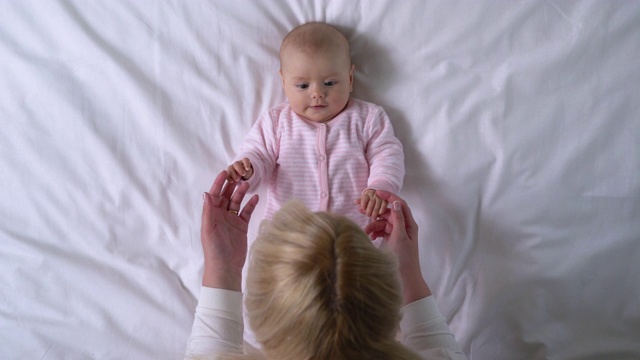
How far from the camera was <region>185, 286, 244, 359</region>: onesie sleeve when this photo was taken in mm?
986

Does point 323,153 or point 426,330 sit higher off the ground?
point 323,153

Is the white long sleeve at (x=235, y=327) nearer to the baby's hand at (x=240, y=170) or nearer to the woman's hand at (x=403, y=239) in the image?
the woman's hand at (x=403, y=239)

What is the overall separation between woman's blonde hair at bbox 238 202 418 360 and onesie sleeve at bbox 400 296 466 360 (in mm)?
286

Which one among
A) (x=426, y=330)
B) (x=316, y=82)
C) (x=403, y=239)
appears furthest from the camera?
(x=316, y=82)

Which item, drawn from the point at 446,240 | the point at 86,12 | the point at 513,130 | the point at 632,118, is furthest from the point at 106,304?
the point at 632,118

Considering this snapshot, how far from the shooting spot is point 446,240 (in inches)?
50.2

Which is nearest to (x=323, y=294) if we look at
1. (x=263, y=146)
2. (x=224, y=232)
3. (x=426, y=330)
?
(x=426, y=330)

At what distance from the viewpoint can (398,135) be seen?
1.30 m

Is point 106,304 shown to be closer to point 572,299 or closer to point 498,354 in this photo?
point 498,354

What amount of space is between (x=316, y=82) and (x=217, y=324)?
1.90 feet

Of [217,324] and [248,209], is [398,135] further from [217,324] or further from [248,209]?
[217,324]

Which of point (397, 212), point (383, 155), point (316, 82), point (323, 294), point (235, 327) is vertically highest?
point (316, 82)

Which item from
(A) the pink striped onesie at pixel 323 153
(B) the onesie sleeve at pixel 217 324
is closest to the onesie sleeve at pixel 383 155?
(A) the pink striped onesie at pixel 323 153

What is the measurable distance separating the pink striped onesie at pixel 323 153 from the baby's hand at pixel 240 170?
0.09 ft
